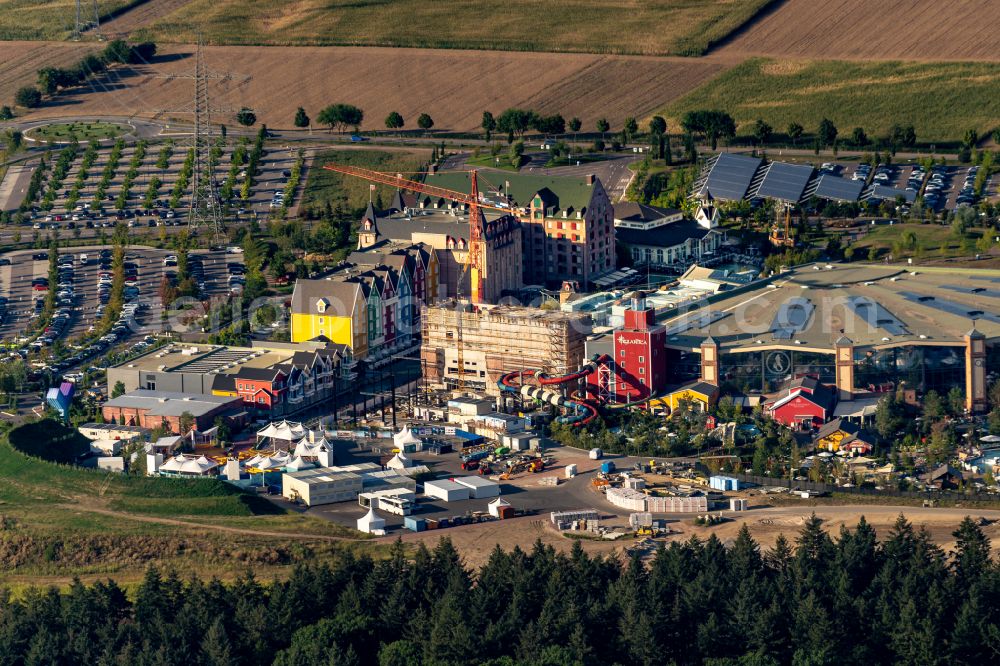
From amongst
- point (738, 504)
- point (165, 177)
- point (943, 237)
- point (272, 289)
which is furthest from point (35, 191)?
point (738, 504)

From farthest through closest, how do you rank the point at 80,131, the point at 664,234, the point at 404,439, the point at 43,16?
1. the point at 43,16
2. the point at 80,131
3. the point at 664,234
4. the point at 404,439

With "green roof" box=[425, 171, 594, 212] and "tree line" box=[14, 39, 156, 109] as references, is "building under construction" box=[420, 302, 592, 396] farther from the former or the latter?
"tree line" box=[14, 39, 156, 109]

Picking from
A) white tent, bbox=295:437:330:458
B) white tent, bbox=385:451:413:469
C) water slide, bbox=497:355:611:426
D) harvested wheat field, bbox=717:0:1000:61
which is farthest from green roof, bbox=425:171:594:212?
harvested wheat field, bbox=717:0:1000:61

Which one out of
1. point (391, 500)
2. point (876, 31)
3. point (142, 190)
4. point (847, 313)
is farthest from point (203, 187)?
point (391, 500)

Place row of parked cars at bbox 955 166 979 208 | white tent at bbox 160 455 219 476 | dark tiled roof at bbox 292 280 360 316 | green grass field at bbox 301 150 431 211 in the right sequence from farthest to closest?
1. green grass field at bbox 301 150 431 211
2. row of parked cars at bbox 955 166 979 208
3. dark tiled roof at bbox 292 280 360 316
4. white tent at bbox 160 455 219 476

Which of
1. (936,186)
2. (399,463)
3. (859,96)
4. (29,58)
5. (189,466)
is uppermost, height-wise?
(29,58)

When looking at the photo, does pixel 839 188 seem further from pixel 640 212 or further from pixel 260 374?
pixel 260 374
